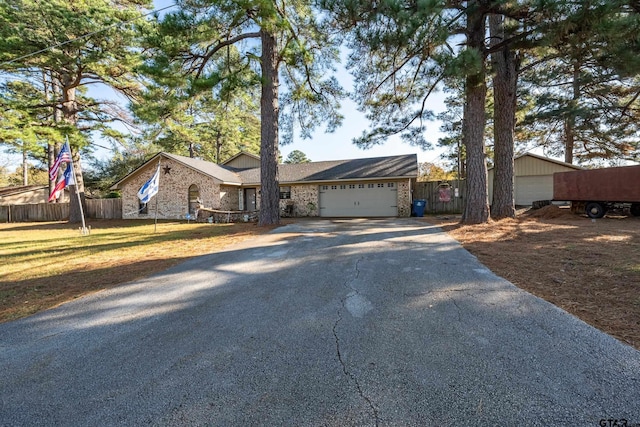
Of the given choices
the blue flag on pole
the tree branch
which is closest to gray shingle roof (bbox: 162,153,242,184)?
the blue flag on pole

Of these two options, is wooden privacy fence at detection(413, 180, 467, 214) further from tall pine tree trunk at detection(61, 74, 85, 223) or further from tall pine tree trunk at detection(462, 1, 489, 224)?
tall pine tree trunk at detection(61, 74, 85, 223)

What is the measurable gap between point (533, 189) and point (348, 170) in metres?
12.2

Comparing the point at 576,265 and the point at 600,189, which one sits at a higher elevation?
the point at 600,189

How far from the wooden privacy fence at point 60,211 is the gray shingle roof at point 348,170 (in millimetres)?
9460

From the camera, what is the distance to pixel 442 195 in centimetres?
1670

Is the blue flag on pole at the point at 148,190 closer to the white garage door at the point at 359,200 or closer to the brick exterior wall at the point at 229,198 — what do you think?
the brick exterior wall at the point at 229,198

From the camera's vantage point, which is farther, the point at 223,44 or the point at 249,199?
the point at 249,199

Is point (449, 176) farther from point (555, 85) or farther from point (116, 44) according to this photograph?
point (116, 44)

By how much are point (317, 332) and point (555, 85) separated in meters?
21.2

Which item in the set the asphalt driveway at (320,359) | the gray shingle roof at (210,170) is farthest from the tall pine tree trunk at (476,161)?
the gray shingle roof at (210,170)

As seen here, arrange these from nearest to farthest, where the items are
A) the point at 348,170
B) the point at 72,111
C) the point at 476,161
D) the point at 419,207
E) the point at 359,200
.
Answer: the point at 476,161, the point at 419,207, the point at 72,111, the point at 359,200, the point at 348,170

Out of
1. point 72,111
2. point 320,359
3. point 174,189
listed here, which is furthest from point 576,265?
point 72,111

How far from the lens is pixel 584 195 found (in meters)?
11.1

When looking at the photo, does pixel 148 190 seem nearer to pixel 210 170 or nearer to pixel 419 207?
pixel 210 170
